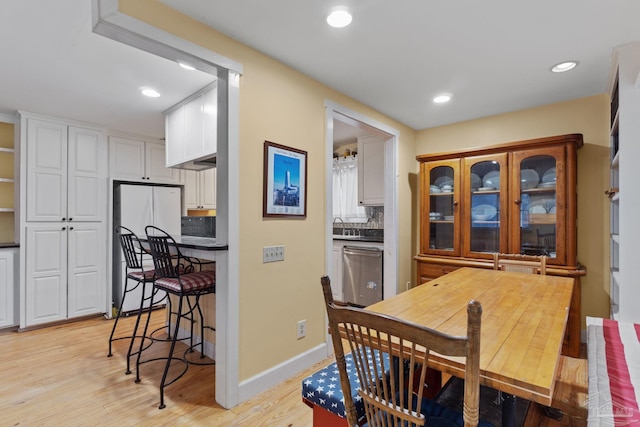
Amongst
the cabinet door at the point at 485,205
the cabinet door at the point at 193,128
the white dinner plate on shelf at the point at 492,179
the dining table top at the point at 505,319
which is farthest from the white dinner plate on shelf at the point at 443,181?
the cabinet door at the point at 193,128

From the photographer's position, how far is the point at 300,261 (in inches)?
96.6

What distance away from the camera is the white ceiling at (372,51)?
1.71 m

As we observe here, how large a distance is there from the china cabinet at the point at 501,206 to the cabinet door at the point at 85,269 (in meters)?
3.88

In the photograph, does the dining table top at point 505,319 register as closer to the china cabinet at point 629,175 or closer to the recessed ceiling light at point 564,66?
the china cabinet at point 629,175

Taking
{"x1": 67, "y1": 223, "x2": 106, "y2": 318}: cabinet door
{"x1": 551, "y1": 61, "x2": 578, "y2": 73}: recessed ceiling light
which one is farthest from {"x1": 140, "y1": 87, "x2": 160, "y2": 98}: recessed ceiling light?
{"x1": 551, "y1": 61, "x2": 578, "y2": 73}: recessed ceiling light

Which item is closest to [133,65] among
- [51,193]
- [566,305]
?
[51,193]

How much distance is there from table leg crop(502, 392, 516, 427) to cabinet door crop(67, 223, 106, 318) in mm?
4277

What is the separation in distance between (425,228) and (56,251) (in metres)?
4.24

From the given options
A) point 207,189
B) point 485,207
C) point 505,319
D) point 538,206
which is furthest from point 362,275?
point 505,319

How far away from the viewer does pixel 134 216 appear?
391cm

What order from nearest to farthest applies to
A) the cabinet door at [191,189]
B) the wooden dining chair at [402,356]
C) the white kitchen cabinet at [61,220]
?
the wooden dining chair at [402,356]
the white kitchen cabinet at [61,220]
the cabinet door at [191,189]

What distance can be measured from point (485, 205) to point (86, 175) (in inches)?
180

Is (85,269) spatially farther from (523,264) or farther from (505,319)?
(523,264)

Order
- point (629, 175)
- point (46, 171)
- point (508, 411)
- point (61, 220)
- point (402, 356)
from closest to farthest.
Result: point (402, 356) < point (508, 411) < point (629, 175) < point (46, 171) < point (61, 220)
